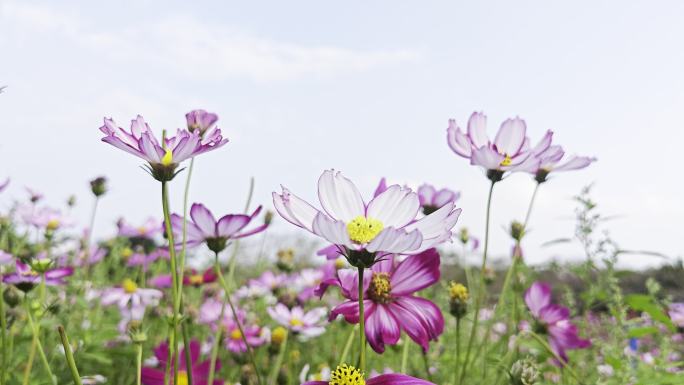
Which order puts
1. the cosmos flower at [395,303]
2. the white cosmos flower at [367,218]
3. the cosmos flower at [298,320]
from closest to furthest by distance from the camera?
1. the white cosmos flower at [367,218]
2. the cosmos flower at [395,303]
3. the cosmos flower at [298,320]

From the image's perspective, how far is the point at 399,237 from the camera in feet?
1.55

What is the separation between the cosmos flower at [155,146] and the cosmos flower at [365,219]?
3.7 inches

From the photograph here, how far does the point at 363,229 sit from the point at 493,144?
13.9 inches

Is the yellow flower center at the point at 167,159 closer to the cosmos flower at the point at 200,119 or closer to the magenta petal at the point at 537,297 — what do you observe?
the cosmos flower at the point at 200,119

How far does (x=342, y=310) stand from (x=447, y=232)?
0.52ft

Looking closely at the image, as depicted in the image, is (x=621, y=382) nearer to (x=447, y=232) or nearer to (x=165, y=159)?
(x=447, y=232)

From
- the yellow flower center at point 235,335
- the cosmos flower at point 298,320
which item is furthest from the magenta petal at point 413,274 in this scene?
the yellow flower center at point 235,335

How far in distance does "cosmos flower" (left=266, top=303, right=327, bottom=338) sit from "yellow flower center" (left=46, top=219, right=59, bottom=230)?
0.74 m

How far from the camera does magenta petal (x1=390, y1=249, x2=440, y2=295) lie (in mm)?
696

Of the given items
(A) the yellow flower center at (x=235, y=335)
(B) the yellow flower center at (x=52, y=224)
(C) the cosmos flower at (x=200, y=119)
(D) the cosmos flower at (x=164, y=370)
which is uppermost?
(C) the cosmos flower at (x=200, y=119)

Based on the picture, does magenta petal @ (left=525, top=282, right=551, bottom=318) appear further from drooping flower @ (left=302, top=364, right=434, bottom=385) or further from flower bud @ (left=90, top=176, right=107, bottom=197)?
flower bud @ (left=90, top=176, right=107, bottom=197)

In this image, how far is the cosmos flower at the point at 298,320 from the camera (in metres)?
1.20

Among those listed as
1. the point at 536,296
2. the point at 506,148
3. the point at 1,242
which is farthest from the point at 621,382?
the point at 1,242

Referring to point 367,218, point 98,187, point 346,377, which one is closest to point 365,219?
point 367,218
